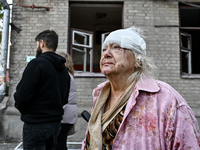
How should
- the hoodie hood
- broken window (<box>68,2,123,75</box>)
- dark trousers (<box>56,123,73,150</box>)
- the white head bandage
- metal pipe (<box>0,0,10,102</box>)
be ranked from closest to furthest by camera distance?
the white head bandage
the hoodie hood
dark trousers (<box>56,123,73,150</box>)
metal pipe (<box>0,0,10,102</box>)
broken window (<box>68,2,123,75</box>)

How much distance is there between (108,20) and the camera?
835 cm

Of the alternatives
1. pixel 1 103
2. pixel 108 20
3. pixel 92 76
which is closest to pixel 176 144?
pixel 92 76

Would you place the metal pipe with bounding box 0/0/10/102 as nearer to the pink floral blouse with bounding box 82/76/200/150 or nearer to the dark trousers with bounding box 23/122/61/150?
the dark trousers with bounding box 23/122/61/150

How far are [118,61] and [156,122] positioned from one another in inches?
18.8

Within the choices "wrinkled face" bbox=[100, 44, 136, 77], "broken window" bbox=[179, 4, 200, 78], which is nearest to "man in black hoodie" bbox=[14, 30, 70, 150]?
"wrinkled face" bbox=[100, 44, 136, 77]

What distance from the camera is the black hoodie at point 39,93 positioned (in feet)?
6.63

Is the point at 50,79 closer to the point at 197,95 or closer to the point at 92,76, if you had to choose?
the point at 92,76

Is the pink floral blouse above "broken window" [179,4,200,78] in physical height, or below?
below

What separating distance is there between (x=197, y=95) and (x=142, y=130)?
15.1ft

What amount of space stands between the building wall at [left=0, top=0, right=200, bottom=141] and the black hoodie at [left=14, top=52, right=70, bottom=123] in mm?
2936

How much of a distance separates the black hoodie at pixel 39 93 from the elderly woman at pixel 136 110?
0.81 metres

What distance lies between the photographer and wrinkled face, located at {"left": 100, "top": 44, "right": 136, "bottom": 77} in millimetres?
1320

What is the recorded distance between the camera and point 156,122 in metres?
1.13

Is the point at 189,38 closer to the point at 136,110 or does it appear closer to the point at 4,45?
the point at 136,110
